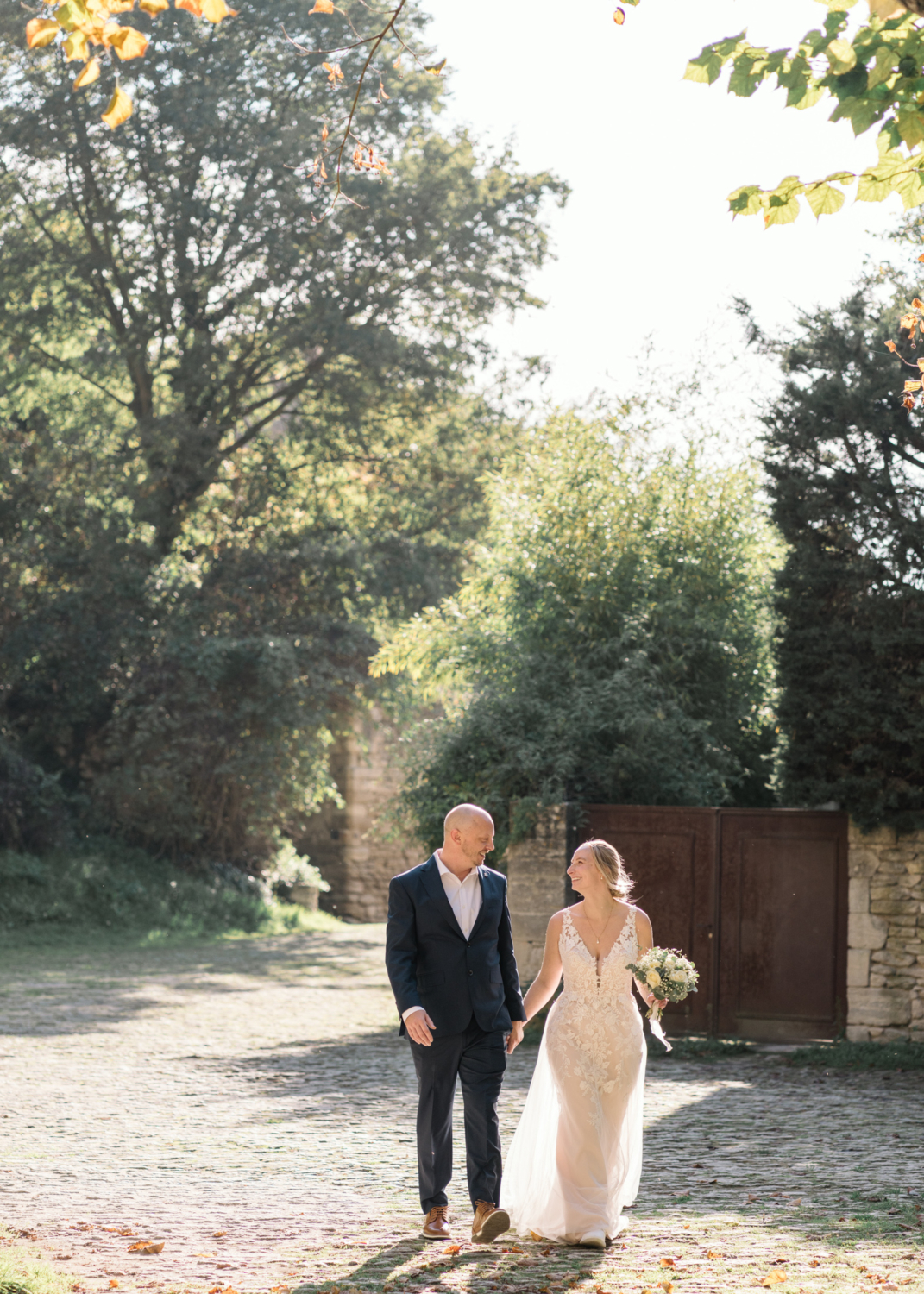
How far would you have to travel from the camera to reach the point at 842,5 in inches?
165

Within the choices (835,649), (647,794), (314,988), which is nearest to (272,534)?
(314,988)

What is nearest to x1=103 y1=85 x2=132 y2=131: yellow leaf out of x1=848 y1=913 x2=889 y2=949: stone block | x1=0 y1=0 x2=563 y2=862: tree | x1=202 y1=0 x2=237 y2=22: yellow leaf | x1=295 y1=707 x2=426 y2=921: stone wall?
x1=202 y1=0 x2=237 y2=22: yellow leaf

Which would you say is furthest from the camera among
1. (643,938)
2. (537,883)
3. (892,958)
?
(537,883)

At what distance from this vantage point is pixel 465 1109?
5.21 m

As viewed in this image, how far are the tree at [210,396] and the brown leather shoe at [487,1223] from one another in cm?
1531

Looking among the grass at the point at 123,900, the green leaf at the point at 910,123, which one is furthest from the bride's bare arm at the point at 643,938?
the grass at the point at 123,900

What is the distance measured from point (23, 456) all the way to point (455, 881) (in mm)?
17263

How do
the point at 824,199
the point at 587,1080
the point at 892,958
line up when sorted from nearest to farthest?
the point at 824,199, the point at 587,1080, the point at 892,958

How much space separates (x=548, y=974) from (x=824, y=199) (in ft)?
10.2

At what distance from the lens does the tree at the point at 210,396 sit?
20.2 metres

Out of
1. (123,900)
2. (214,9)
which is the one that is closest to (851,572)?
(214,9)

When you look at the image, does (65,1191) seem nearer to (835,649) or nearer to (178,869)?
(835,649)

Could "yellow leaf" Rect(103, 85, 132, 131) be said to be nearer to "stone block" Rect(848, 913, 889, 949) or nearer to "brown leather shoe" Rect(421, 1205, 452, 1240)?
"brown leather shoe" Rect(421, 1205, 452, 1240)

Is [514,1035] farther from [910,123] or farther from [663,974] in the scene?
[910,123]
